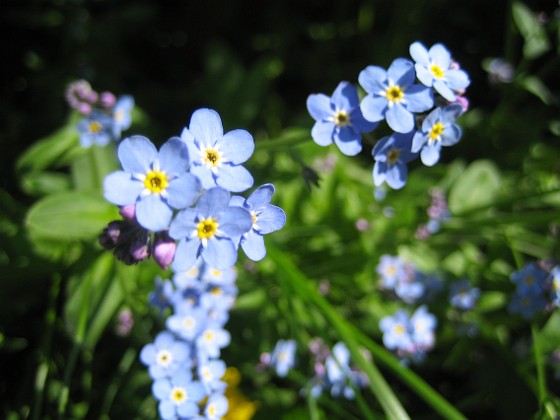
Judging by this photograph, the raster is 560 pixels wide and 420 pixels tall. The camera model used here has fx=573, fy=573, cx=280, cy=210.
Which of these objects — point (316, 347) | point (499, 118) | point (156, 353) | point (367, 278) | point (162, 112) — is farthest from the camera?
point (162, 112)

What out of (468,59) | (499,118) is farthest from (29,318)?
(468,59)

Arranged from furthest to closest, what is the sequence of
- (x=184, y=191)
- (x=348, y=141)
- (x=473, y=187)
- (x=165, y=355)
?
(x=473, y=187), (x=165, y=355), (x=348, y=141), (x=184, y=191)

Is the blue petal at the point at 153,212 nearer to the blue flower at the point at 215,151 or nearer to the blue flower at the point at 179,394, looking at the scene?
the blue flower at the point at 215,151

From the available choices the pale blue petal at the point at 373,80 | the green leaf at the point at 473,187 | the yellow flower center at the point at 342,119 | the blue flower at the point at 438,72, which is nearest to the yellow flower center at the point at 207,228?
the yellow flower center at the point at 342,119

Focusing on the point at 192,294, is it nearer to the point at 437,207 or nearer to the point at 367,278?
the point at 367,278

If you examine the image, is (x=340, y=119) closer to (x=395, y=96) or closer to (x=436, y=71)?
(x=395, y=96)

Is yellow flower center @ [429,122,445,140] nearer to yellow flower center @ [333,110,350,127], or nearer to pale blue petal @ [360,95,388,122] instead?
pale blue petal @ [360,95,388,122]

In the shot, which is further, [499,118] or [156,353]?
[499,118]

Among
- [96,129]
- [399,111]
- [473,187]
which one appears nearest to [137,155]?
[399,111]
